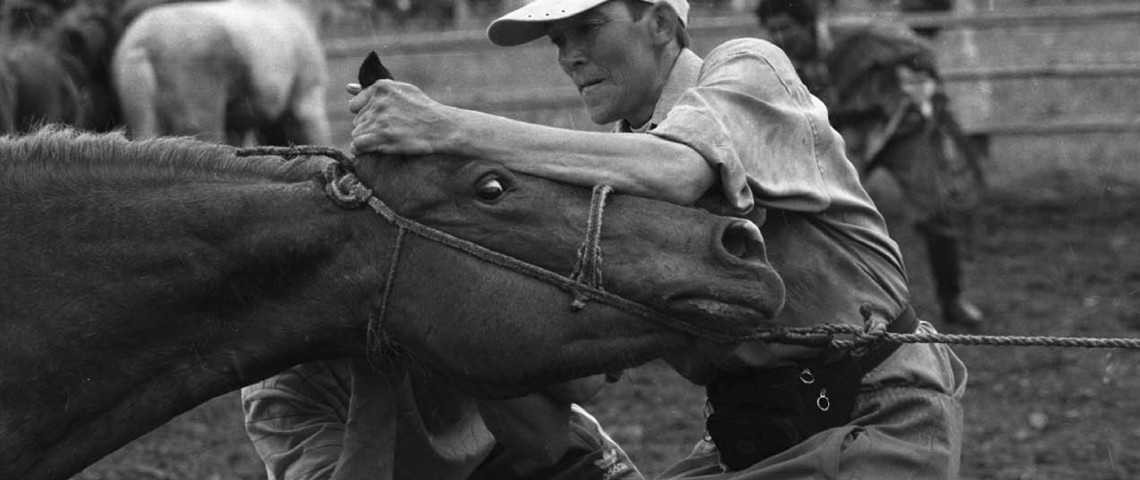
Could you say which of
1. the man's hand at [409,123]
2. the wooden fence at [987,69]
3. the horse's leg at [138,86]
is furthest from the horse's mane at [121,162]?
the wooden fence at [987,69]

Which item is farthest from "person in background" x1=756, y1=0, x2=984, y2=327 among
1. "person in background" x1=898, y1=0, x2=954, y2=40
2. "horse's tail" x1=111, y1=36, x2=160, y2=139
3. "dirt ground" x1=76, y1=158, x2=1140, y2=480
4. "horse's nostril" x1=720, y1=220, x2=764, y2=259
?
"horse's nostril" x1=720, y1=220, x2=764, y2=259

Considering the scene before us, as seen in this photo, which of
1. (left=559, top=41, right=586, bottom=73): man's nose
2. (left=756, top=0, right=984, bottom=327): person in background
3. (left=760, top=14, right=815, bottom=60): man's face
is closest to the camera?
A: (left=559, top=41, right=586, bottom=73): man's nose

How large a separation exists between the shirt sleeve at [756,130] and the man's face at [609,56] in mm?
195

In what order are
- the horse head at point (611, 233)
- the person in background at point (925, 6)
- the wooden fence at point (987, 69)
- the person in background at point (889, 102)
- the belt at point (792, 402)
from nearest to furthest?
the horse head at point (611, 233)
the belt at point (792, 402)
the person in background at point (889, 102)
the wooden fence at point (987, 69)
the person in background at point (925, 6)

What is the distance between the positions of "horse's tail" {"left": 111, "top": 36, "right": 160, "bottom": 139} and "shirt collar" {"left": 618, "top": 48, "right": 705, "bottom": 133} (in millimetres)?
8199

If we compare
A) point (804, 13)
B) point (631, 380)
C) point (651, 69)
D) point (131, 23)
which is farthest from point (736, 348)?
point (131, 23)

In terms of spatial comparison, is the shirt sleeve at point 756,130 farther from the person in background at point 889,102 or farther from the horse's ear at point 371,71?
the person in background at point 889,102

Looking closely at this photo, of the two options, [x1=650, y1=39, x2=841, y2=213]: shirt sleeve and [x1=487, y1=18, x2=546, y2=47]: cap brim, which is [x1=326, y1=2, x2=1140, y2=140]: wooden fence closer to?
[x1=487, y1=18, x2=546, y2=47]: cap brim

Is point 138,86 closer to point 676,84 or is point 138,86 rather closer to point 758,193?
point 676,84

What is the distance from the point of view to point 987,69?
1272cm

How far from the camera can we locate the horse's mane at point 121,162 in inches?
122

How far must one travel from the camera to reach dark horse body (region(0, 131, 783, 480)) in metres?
3.01

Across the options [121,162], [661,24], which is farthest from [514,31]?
[121,162]

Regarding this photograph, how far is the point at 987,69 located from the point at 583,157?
10186 millimetres
